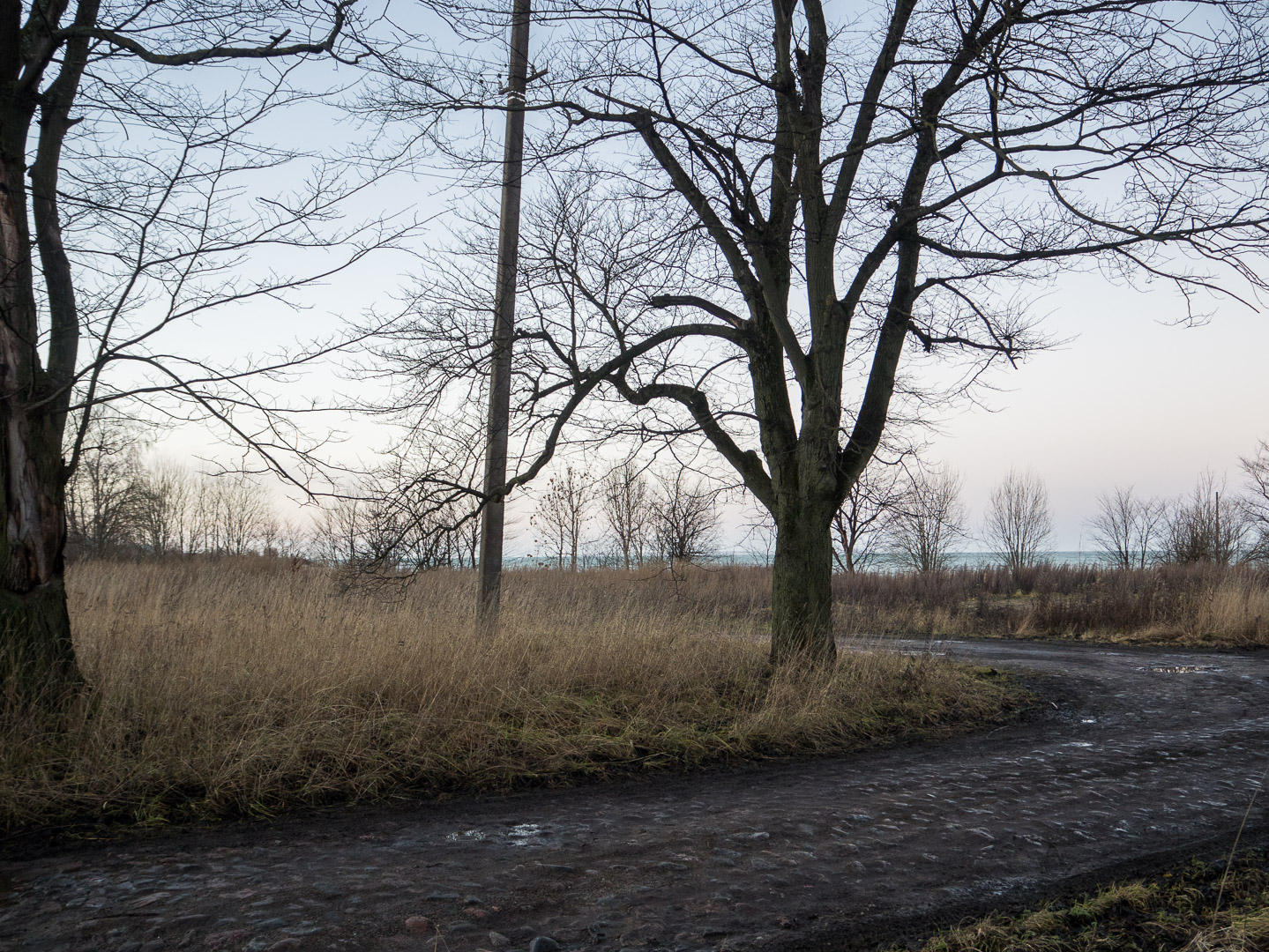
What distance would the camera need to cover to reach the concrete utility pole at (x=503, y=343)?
8.75 m

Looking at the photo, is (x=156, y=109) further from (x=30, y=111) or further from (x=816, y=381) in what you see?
(x=816, y=381)

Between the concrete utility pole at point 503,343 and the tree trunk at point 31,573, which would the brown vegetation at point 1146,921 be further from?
the concrete utility pole at point 503,343

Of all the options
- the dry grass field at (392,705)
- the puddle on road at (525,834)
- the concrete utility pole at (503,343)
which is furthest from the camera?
the concrete utility pole at (503,343)

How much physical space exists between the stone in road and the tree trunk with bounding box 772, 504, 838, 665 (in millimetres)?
2238

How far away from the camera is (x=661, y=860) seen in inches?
168

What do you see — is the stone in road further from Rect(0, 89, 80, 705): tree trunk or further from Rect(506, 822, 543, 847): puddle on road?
Rect(0, 89, 80, 705): tree trunk

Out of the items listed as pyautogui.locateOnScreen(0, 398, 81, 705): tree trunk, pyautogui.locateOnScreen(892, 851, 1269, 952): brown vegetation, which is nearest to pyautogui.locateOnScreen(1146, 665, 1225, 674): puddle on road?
pyautogui.locateOnScreen(892, 851, 1269, 952): brown vegetation

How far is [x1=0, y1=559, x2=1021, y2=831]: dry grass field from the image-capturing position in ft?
17.1

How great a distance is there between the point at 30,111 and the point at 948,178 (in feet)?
25.3

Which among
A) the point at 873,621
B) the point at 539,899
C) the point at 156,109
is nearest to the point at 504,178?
the point at 156,109

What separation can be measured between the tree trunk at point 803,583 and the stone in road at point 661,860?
224 centimetres

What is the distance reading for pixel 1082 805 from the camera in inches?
211

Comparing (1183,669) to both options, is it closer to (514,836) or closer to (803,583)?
(803,583)

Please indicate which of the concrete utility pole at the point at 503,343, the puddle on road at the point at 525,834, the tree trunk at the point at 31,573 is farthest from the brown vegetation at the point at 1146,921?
the concrete utility pole at the point at 503,343
